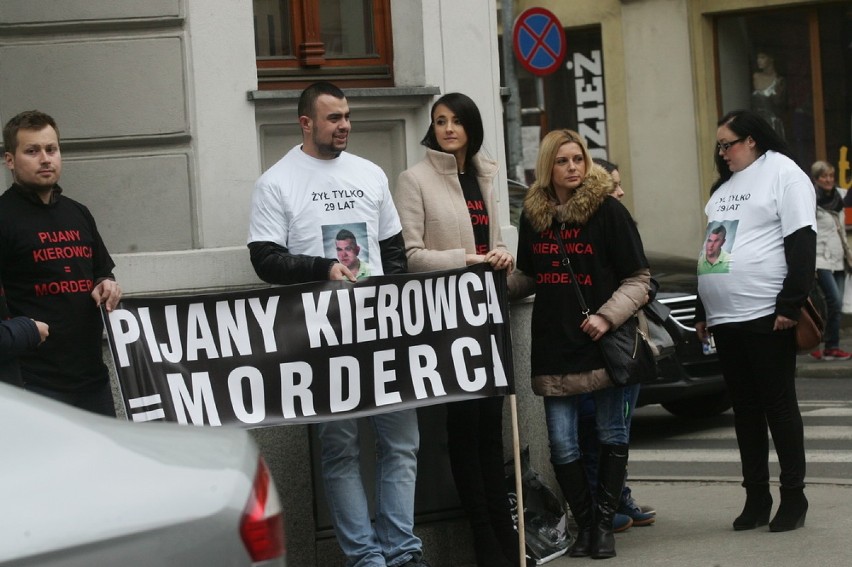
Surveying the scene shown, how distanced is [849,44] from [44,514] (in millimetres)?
17981

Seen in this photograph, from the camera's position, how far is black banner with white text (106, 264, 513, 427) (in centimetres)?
567

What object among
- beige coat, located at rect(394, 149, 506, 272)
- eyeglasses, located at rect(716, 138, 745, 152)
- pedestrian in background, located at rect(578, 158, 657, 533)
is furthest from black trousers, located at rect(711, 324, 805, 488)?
beige coat, located at rect(394, 149, 506, 272)

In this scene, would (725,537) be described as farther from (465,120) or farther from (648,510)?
(465,120)

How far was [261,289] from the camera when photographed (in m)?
5.85

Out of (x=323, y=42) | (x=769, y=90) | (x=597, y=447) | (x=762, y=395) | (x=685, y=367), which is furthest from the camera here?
(x=769, y=90)

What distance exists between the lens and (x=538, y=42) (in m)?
15.8

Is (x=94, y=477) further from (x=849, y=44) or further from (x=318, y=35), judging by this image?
(x=849, y=44)

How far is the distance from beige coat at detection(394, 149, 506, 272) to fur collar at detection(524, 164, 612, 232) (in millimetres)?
453

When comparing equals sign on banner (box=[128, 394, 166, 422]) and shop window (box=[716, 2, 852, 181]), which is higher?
shop window (box=[716, 2, 852, 181])

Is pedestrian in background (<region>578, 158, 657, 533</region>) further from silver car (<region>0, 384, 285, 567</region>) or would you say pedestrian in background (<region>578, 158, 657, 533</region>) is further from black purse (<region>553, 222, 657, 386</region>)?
silver car (<region>0, 384, 285, 567</region>)

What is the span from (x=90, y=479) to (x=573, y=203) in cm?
377

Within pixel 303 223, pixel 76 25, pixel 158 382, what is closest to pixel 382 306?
pixel 303 223

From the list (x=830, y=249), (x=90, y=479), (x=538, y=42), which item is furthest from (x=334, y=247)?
(x=538, y=42)

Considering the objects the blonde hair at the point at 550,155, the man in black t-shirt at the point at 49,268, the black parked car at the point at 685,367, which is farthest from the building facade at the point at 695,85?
the man in black t-shirt at the point at 49,268
